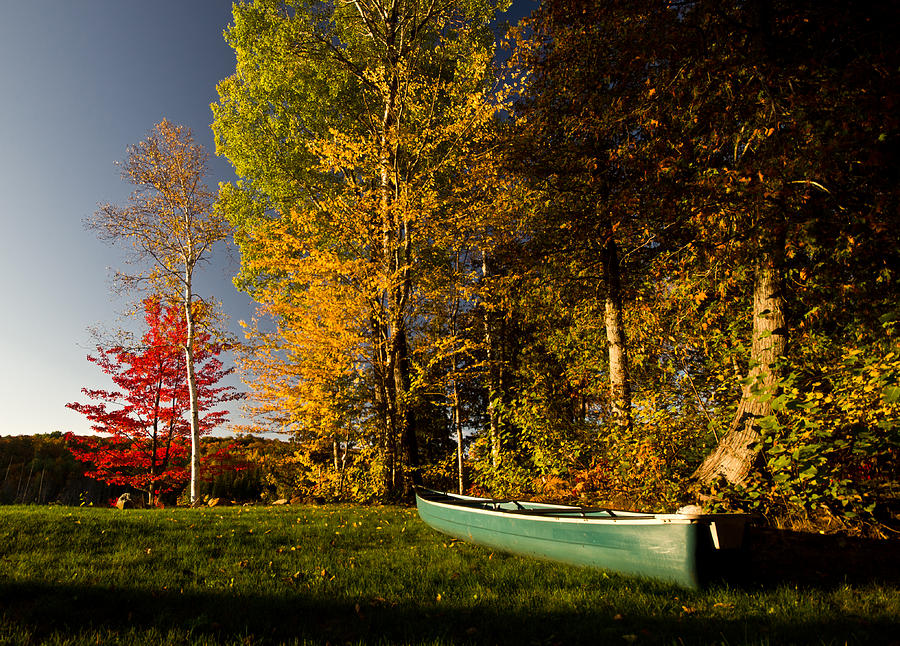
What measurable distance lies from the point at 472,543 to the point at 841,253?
22.8 feet

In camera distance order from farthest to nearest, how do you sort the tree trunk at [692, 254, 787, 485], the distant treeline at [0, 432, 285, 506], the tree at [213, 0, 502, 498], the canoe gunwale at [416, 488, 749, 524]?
the distant treeline at [0, 432, 285, 506], the tree at [213, 0, 502, 498], the tree trunk at [692, 254, 787, 485], the canoe gunwale at [416, 488, 749, 524]

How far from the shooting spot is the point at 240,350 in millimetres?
13641

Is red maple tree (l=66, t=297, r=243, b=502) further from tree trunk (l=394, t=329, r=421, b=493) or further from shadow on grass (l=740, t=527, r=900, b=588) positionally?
shadow on grass (l=740, t=527, r=900, b=588)

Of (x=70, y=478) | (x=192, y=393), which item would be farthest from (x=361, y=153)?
(x=70, y=478)

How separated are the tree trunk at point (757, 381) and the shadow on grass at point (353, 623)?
3.40 meters

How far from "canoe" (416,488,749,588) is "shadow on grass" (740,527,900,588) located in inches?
18.1

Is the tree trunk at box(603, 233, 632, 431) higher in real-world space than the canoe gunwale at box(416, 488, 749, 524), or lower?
higher

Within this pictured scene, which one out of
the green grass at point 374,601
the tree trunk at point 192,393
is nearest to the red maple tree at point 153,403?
the tree trunk at point 192,393

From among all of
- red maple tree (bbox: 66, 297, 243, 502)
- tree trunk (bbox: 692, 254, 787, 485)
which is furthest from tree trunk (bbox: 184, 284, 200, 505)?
tree trunk (bbox: 692, 254, 787, 485)

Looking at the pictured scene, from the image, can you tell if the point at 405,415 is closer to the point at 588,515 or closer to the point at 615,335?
the point at 615,335

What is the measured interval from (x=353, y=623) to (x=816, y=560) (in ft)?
18.7

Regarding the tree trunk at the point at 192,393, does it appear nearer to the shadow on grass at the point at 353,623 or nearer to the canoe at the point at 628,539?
the shadow on grass at the point at 353,623

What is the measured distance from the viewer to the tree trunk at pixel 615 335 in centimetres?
1005

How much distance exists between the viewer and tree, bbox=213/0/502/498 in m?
12.1
